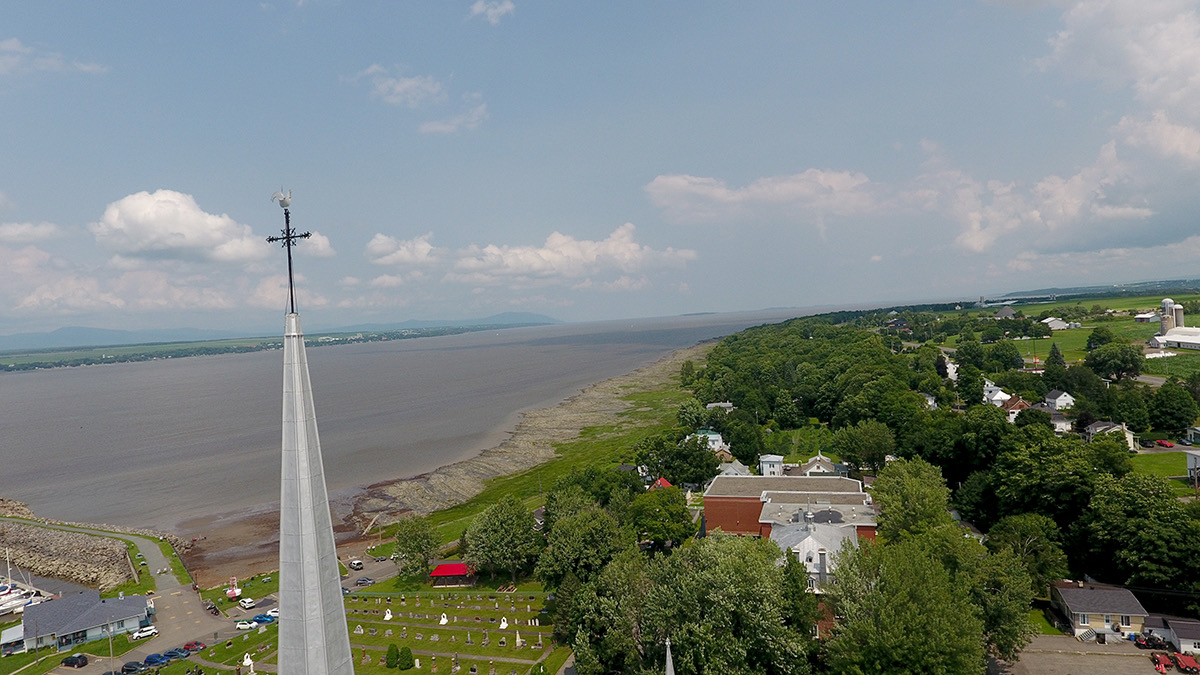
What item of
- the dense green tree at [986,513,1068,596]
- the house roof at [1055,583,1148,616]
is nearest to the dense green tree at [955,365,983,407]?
the dense green tree at [986,513,1068,596]

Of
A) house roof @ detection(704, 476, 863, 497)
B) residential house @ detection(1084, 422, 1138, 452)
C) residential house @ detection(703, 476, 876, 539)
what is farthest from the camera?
residential house @ detection(1084, 422, 1138, 452)

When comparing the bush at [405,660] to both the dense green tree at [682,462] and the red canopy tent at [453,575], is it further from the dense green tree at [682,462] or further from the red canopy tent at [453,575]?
the dense green tree at [682,462]

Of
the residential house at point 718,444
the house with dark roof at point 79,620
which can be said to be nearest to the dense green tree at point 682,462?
the residential house at point 718,444

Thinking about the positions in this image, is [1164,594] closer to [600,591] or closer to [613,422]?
[600,591]

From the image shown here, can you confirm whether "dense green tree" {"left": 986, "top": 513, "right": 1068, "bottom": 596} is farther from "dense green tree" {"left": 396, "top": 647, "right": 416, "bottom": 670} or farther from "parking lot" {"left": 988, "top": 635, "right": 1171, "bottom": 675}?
"dense green tree" {"left": 396, "top": 647, "right": 416, "bottom": 670}

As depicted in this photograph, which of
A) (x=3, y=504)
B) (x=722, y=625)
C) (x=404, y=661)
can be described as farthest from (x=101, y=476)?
(x=722, y=625)
